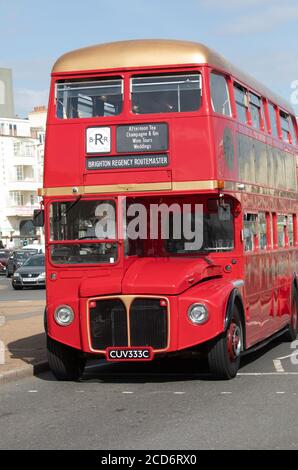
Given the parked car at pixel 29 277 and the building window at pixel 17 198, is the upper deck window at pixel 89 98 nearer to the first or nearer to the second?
the parked car at pixel 29 277

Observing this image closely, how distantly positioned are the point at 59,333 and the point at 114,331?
72 centimetres

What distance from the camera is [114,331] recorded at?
36.0ft

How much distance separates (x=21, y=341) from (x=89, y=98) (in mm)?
5492

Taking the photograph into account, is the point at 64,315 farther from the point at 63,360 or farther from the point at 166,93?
the point at 166,93

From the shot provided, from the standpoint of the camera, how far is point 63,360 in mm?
11617

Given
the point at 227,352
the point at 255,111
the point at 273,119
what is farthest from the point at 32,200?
the point at 227,352

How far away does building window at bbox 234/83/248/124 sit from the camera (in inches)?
509

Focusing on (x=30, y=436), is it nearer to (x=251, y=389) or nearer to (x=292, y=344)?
(x=251, y=389)

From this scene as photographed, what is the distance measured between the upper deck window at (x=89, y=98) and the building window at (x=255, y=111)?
9.02ft

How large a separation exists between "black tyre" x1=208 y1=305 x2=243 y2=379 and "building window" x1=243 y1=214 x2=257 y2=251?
1.14 m

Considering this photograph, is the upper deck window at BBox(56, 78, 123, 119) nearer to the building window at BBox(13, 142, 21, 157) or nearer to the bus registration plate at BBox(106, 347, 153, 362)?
the bus registration plate at BBox(106, 347, 153, 362)
